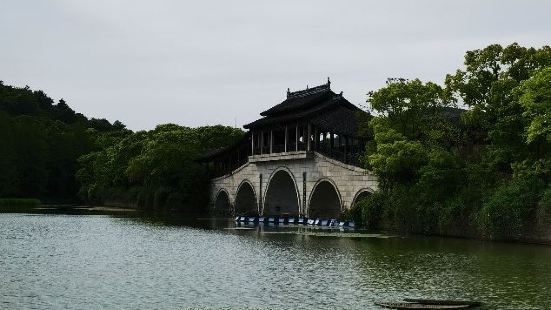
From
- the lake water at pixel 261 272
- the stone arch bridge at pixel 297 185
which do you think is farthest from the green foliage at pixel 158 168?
the lake water at pixel 261 272

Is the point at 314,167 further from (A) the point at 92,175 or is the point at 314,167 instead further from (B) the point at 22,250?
(A) the point at 92,175

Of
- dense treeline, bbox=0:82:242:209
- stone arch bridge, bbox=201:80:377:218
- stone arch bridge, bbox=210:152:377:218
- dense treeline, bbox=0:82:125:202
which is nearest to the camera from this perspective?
stone arch bridge, bbox=210:152:377:218

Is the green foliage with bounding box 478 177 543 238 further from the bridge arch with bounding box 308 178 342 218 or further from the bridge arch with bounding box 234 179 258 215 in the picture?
the bridge arch with bounding box 234 179 258 215

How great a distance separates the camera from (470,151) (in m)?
44.0

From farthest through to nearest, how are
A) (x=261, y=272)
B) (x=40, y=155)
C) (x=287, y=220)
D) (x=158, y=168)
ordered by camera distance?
(x=40, y=155), (x=158, y=168), (x=287, y=220), (x=261, y=272)

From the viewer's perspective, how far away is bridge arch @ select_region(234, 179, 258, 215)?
2904 inches

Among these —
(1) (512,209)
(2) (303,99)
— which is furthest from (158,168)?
(1) (512,209)

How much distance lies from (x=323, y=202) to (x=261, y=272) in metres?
36.6

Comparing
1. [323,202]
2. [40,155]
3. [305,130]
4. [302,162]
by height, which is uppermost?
[40,155]

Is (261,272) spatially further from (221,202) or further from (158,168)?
(158,168)

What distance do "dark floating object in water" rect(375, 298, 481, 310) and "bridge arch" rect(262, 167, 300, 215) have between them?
48167 millimetres

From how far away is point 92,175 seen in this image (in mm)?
107250

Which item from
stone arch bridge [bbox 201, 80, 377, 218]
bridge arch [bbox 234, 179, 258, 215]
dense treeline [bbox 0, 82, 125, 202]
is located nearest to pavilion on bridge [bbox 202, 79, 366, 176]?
stone arch bridge [bbox 201, 80, 377, 218]

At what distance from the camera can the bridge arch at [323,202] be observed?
191 feet
